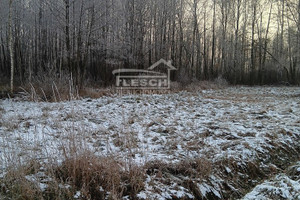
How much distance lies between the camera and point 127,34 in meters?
15.2

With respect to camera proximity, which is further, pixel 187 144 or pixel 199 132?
pixel 199 132

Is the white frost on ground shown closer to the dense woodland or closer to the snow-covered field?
the snow-covered field

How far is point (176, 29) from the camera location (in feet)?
64.5

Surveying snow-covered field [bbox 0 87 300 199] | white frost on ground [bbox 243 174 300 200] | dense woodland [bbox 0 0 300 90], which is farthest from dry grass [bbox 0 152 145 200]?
dense woodland [bbox 0 0 300 90]

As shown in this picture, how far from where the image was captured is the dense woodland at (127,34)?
1186 centimetres

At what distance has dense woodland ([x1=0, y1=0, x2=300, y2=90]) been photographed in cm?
1186

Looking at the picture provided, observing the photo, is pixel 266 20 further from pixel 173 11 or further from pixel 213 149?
pixel 213 149

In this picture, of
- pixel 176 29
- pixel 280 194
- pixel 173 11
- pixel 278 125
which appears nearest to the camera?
pixel 280 194

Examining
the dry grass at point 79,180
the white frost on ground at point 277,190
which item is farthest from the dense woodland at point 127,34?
the white frost on ground at point 277,190

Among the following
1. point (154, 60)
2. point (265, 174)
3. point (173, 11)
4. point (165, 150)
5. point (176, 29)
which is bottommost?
point (265, 174)

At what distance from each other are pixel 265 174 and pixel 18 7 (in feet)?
68.9

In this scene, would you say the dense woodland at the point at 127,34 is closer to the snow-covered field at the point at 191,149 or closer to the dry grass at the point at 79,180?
the snow-covered field at the point at 191,149

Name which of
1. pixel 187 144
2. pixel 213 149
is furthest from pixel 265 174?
pixel 187 144

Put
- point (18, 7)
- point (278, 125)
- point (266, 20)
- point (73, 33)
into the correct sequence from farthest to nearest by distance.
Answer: point (266, 20) → point (18, 7) → point (73, 33) → point (278, 125)
